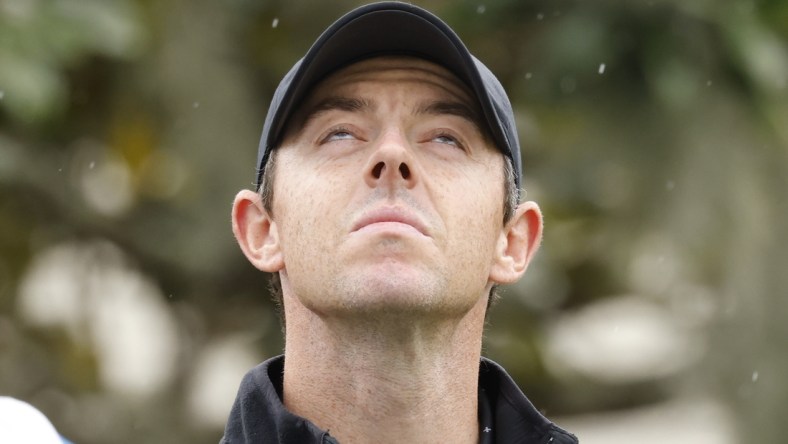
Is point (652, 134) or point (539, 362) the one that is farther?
point (539, 362)

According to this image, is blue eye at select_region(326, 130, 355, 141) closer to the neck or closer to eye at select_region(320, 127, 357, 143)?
eye at select_region(320, 127, 357, 143)

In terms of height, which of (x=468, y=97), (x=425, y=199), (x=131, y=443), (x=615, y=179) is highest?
(x=615, y=179)

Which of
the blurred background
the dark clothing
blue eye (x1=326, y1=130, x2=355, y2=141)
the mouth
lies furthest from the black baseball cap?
the blurred background

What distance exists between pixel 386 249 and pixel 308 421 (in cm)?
39

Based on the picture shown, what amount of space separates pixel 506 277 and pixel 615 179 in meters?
4.75

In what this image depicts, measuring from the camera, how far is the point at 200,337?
9070 mm

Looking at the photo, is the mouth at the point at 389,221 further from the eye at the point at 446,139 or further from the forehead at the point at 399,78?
the forehead at the point at 399,78

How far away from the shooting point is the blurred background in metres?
8.34

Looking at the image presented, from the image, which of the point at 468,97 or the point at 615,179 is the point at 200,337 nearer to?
the point at 615,179

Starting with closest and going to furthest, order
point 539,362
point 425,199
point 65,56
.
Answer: point 425,199, point 65,56, point 539,362

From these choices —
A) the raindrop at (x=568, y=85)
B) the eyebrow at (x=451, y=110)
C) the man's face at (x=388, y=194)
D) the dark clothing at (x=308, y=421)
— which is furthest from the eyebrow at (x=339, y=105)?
the raindrop at (x=568, y=85)

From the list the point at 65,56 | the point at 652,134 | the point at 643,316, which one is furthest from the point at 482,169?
the point at 643,316

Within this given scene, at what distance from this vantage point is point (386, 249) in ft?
11.9

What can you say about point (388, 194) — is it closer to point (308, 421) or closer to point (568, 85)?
point (308, 421)
